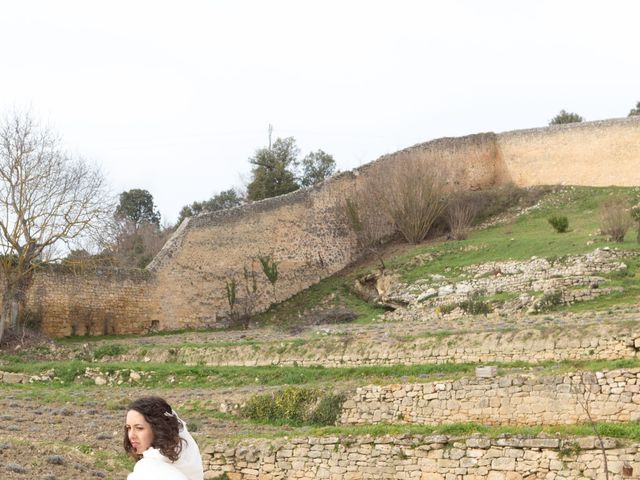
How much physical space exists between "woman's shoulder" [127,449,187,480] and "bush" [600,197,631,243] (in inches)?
910

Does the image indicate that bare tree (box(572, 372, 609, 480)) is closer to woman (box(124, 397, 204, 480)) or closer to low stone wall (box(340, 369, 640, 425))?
low stone wall (box(340, 369, 640, 425))

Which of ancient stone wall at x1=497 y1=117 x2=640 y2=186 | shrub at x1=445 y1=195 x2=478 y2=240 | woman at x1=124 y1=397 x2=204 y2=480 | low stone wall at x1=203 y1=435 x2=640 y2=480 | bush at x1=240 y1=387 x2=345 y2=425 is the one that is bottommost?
low stone wall at x1=203 y1=435 x2=640 y2=480

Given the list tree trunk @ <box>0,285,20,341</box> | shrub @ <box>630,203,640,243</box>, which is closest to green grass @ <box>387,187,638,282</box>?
shrub @ <box>630,203,640,243</box>

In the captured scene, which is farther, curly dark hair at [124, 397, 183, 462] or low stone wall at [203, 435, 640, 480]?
low stone wall at [203, 435, 640, 480]

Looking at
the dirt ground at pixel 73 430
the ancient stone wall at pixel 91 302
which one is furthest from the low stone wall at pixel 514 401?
the ancient stone wall at pixel 91 302

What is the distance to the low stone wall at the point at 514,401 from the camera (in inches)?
514

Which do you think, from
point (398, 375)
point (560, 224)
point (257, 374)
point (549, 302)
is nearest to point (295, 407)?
point (398, 375)

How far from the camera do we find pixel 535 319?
19.1 meters

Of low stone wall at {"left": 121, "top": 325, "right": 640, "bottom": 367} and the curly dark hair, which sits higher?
the curly dark hair

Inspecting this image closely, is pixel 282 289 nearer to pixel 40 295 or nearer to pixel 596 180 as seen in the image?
pixel 40 295

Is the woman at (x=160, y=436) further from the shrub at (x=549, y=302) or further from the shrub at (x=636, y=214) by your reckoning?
the shrub at (x=636, y=214)

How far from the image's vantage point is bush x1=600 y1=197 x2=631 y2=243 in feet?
86.4

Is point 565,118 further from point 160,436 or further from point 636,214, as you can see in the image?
point 160,436

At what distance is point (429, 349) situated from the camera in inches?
691
